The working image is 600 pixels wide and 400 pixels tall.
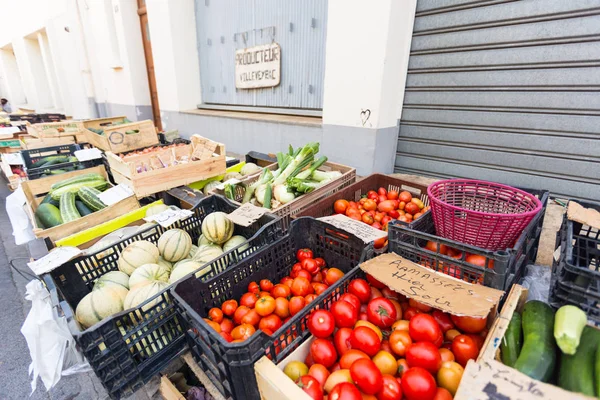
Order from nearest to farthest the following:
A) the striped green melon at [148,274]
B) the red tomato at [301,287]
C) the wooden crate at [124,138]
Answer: the red tomato at [301,287], the striped green melon at [148,274], the wooden crate at [124,138]

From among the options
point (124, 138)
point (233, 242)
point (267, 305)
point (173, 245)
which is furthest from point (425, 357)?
point (124, 138)

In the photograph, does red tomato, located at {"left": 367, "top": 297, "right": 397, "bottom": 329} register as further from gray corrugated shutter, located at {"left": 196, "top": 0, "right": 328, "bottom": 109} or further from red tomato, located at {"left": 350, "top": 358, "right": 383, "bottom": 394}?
gray corrugated shutter, located at {"left": 196, "top": 0, "right": 328, "bottom": 109}

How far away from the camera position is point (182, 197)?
3033 mm

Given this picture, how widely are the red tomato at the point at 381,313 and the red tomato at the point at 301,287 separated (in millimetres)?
413

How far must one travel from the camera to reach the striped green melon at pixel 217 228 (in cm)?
229

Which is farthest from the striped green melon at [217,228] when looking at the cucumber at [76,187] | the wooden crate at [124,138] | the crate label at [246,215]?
the wooden crate at [124,138]

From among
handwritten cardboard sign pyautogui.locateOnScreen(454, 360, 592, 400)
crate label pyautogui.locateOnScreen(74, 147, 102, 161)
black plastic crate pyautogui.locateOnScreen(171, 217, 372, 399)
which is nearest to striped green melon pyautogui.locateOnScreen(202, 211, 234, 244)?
black plastic crate pyautogui.locateOnScreen(171, 217, 372, 399)

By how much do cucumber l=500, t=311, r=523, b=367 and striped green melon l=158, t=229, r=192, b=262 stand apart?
202 cm

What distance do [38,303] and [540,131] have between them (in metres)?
3.97

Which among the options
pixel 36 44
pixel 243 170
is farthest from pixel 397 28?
pixel 36 44

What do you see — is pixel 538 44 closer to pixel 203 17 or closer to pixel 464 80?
pixel 464 80

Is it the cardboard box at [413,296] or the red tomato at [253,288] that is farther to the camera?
the red tomato at [253,288]

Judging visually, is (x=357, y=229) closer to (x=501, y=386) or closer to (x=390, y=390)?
(x=390, y=390)

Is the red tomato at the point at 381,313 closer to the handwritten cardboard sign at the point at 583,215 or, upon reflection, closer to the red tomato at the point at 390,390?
the red tomato at the point at 390,390
